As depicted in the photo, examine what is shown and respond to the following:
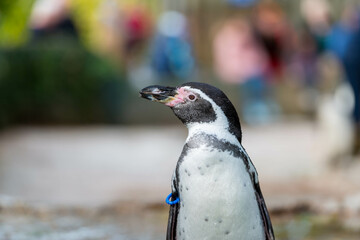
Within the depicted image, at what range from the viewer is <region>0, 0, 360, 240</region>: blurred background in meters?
5.34

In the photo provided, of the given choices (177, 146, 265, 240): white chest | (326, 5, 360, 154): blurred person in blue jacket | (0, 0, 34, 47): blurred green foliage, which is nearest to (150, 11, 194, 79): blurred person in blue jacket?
(0, 0, 34, 47): blurred green foliage

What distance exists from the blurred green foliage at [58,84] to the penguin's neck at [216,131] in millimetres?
9169

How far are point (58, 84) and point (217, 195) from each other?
10.2 metres

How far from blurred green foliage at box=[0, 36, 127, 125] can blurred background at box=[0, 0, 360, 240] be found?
2 centimetres

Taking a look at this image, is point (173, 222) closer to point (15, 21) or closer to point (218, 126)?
point (218, 126)

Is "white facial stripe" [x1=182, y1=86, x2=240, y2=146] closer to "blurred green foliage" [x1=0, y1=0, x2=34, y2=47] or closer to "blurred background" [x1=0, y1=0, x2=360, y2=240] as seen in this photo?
"blurred background" [x1=0, y1=0, x2=360, y2=240]

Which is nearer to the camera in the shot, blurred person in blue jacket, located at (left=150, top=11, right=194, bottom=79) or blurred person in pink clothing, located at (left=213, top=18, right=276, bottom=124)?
blurred person in pink clothing, located at (left=213, top=18, right=276, bottom=124)

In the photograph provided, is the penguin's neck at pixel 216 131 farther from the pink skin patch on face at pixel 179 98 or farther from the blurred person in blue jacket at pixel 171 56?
the blurred person in blue jacket at pixel 171 56

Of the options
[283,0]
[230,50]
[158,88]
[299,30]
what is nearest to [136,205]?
[158,88]

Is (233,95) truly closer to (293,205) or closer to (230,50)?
(230,50)

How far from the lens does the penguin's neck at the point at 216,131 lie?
3.16 m

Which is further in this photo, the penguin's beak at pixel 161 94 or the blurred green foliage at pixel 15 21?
A: the blurred green foliage at pixel 15 21

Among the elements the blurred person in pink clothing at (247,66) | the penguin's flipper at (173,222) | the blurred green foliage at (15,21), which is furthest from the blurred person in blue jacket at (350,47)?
the blurred green foliage at (15,21)

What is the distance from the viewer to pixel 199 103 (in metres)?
3.21
